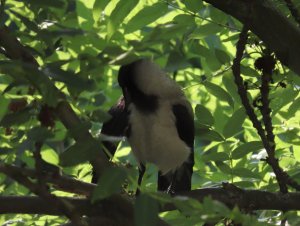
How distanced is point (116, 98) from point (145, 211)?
1302 mm

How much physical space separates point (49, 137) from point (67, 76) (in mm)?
96

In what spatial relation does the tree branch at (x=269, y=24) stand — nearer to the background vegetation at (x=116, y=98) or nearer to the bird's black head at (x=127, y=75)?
the background vegetation at (x=116, y=98)

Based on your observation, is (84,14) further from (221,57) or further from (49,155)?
(49,155)

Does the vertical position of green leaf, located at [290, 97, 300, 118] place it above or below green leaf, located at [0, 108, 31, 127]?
below

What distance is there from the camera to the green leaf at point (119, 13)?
55.2 inches

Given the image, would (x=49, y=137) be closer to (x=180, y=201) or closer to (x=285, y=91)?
(x=180, y=201)

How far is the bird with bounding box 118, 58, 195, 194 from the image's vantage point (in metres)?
2.07

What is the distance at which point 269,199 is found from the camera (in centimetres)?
137

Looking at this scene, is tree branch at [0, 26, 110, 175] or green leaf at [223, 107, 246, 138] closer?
tree branch at [0, 26, 110, 175]

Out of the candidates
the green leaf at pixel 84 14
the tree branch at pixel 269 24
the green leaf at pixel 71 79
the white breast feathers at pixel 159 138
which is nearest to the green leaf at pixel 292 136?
the tree branch at pixel 269 24

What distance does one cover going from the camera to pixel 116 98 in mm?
2158

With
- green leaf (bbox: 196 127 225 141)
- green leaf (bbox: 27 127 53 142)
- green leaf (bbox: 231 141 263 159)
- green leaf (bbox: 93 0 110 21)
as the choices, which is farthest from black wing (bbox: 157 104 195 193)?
green leaf (bbox: 27 127 53 142)

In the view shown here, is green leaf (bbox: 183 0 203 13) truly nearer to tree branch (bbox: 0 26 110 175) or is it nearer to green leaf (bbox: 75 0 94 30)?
green leaf (bbox: 75 0 94 30)

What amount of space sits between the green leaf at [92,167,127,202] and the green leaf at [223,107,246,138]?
747 millimetres
